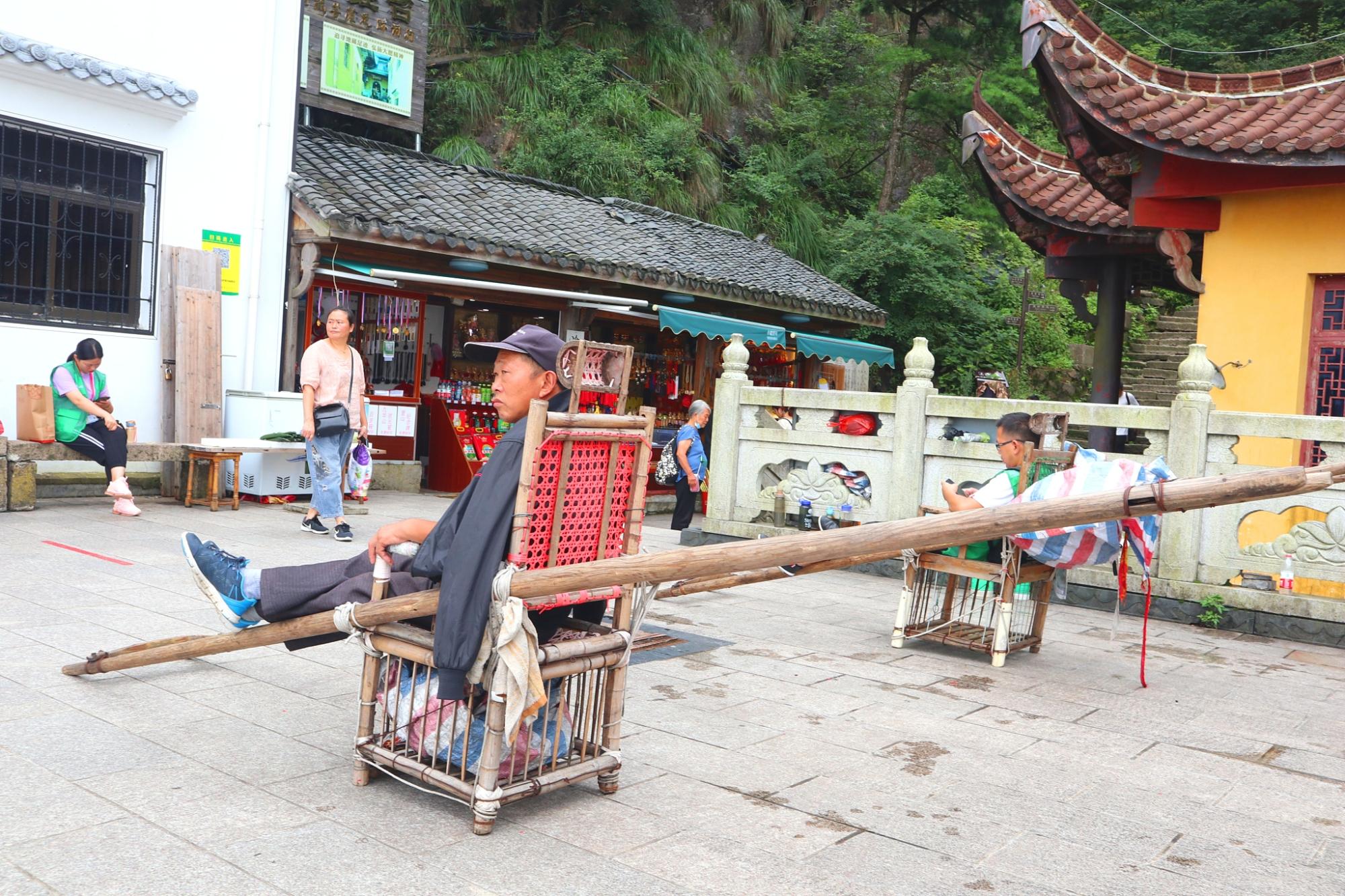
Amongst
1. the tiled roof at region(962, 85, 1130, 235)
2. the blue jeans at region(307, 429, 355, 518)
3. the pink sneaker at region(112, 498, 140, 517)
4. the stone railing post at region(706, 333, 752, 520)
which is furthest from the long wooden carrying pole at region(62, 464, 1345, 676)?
the tiled roof at region(962, 85, 1130, 235)

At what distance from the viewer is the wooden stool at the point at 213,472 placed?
979 cm

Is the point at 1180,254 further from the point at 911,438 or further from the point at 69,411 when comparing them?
the point at 69,411

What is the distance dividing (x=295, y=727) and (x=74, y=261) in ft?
24.3

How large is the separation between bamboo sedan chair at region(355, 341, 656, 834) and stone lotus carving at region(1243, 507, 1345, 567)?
5.60 metres

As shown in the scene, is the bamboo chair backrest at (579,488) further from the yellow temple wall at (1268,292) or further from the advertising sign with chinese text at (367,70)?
the advertising sign with chinese text at (367,70)

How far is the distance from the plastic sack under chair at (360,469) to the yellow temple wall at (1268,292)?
7062 millimetres

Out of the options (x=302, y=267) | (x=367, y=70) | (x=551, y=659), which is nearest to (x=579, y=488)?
(x=551, y=659)

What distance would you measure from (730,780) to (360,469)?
636 centimetres

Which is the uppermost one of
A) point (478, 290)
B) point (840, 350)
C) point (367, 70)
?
point (367, 70)

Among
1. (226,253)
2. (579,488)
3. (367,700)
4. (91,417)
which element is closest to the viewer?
(579,488)

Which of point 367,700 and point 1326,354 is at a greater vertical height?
point 1326,354

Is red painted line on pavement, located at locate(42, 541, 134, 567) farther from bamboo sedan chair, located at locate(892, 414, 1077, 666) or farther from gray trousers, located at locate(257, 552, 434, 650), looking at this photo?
bamboo sedan chair, located at locate(892, 414, 1077, 666)

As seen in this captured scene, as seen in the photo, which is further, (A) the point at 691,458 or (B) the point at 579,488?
(A) the point at 691,458

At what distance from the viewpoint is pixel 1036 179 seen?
466 inches
